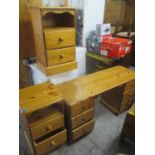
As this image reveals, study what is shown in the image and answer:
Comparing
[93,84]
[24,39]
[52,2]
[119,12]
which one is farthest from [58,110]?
[119,12]

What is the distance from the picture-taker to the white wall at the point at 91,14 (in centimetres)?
203

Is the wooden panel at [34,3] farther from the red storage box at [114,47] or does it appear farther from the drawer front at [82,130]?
the drawer front at [82,130]


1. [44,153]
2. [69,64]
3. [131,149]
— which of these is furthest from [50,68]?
[131,149]

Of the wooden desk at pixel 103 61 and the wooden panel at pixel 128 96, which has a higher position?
the wooden desk at pixel 103 61

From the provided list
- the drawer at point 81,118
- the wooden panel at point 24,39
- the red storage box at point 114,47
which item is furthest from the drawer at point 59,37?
the red storage box at point 114,47

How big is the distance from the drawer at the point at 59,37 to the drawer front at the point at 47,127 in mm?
631

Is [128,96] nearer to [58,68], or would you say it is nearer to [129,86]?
[129,86]

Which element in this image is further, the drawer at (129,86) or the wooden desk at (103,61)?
the wooden desk at (103,61)

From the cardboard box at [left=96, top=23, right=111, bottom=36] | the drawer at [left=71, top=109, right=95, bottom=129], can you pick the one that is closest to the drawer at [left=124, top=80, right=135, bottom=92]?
the drawer at [left=71, top=109, right=95, bottom=129]

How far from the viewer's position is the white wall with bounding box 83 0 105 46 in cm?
203

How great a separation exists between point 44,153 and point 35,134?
28 cm
